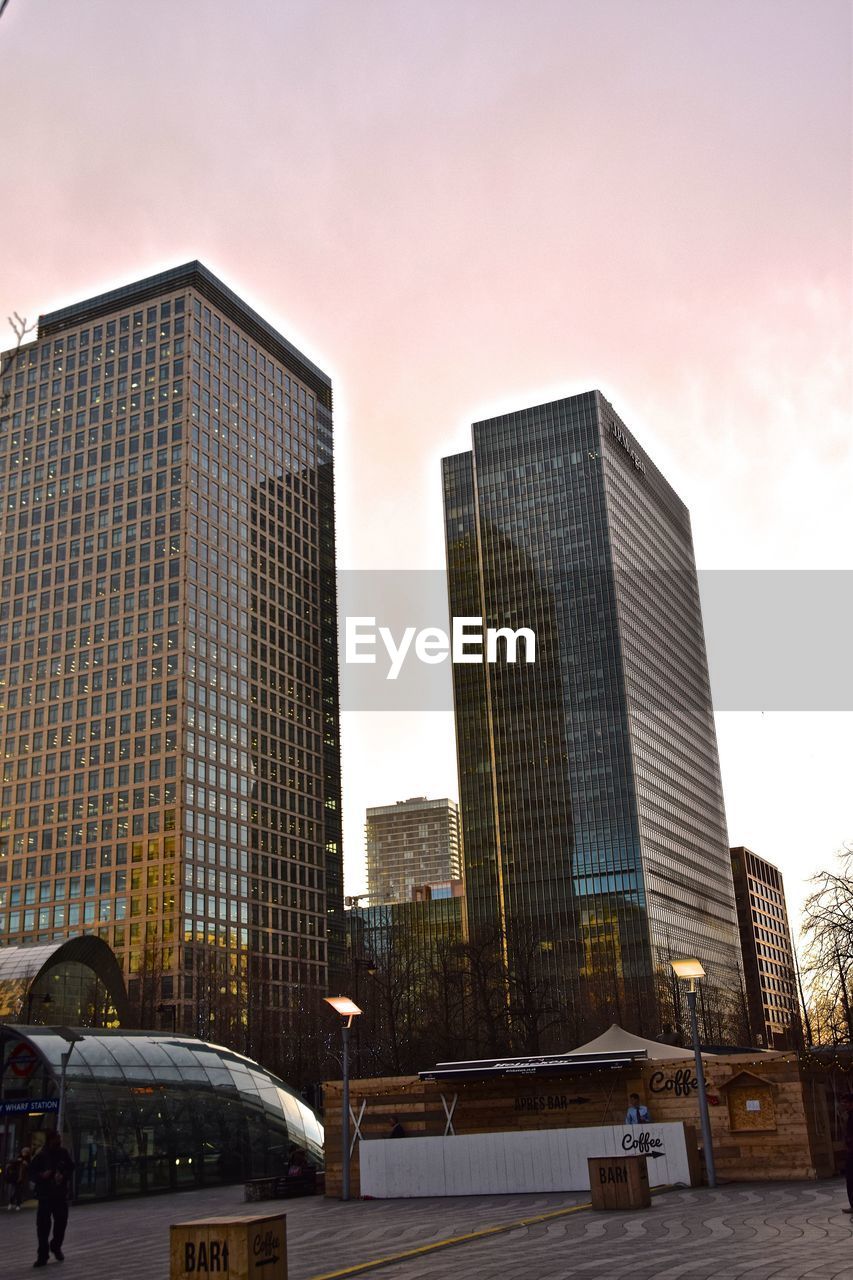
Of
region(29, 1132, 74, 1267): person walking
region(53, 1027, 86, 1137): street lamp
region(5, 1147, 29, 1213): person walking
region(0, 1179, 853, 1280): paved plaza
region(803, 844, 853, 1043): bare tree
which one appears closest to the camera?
region(0, 1179, 853, 1280): paved plaza

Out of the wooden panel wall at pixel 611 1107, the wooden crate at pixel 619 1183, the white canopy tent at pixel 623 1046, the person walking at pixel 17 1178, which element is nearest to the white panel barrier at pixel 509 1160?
the wooden panel wall at pixel 611 1107

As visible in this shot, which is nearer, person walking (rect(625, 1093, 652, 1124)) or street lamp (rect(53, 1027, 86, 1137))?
person walking (rect(625, 1093, 652, 1124))

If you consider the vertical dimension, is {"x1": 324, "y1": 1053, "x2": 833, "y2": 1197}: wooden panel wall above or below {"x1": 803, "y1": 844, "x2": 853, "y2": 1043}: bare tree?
below

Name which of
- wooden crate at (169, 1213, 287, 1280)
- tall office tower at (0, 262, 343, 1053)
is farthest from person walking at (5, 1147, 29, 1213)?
tall office tower at (0, 262, 343, 1053)

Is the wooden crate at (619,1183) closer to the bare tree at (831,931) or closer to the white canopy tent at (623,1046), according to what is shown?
the bare tree at (831,931)

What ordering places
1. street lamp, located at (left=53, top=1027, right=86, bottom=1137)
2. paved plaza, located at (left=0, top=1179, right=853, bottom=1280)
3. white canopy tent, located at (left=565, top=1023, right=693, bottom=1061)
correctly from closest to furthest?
1. paved plaza, located at (left=0, top=1179, right=853, bottom=1280)
2. white canopy tent, located at (left=565, top=1023, right=693, bottom=1061)
3. street lamp, located at (left=53, top=1027, right=86, bottom=1137)

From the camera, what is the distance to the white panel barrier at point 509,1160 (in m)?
28.6

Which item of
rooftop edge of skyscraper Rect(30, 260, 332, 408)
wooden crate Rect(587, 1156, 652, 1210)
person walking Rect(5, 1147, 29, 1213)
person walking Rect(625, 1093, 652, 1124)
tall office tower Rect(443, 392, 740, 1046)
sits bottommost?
person walking Rect(5, 1147, 29, 1213)

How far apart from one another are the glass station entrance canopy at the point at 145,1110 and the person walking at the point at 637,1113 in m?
17.2

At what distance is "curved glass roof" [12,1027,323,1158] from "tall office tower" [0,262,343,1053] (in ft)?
285

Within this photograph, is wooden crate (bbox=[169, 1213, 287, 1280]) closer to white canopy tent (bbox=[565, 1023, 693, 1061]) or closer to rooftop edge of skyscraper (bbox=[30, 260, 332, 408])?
white canopy tent (bbox=[565, 1023, 693, 1061])

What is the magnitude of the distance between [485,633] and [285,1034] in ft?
311

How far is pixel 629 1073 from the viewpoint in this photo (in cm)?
3127

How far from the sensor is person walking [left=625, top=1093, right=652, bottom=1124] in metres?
28.6
